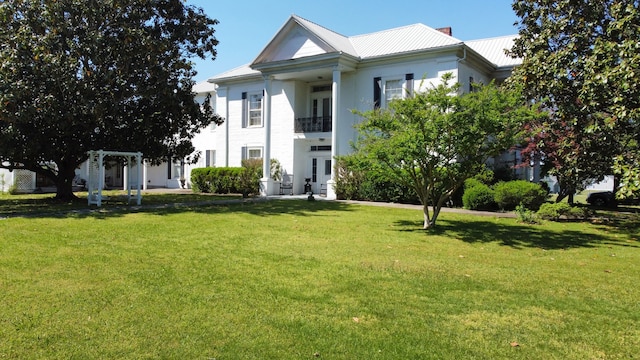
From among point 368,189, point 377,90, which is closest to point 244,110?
point 377,90

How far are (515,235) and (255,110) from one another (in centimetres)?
1830

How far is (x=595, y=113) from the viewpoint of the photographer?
12.5 meters

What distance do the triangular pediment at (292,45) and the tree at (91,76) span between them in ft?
15.1

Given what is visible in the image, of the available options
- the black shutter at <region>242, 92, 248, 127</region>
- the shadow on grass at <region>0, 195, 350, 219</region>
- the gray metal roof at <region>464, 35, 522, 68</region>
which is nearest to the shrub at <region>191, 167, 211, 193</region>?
the black shutter at <region>242, 92, 248, 127</region>

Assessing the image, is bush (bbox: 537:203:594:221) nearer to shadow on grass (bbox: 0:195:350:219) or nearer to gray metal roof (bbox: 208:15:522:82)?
shadow on grass (bbox: 0:195:350:219)

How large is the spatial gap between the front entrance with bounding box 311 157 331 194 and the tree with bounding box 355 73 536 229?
504 inches

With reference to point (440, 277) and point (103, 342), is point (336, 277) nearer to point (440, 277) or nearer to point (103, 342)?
point (440, 277)

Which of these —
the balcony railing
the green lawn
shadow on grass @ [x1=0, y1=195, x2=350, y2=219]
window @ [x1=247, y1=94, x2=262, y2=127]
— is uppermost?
window @ [x1=247, y1=94, x2=262, y2=127]

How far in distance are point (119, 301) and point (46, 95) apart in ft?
41.9

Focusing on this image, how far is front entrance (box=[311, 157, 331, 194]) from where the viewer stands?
2416 centimetres

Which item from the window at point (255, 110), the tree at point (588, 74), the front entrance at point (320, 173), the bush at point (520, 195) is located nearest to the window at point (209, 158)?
the window at point (255, 110)

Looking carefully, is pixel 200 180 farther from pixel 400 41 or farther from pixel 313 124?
pixel 400 41

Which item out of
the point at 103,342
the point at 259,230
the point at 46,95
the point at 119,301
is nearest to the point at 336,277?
the point at 119,301

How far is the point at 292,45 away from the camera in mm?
22781
